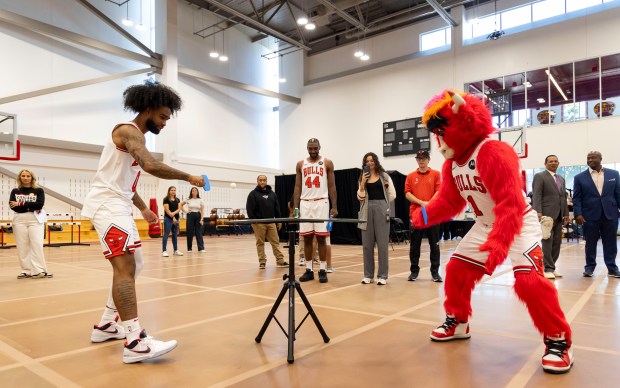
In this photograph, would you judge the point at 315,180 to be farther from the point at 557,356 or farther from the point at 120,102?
the point at 120,102

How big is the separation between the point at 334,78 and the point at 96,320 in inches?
754

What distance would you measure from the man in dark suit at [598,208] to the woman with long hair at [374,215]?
2.92 metres

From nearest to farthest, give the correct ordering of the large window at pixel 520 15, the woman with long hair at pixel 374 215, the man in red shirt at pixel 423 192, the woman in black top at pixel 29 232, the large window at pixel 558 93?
the woman with long hair at pixel 374 215 → the man in red shirt at pixel 423 192 → the woman in black top at pixel 29 232 → the large window at pixel 558 93 → the large window at pixel 520 15

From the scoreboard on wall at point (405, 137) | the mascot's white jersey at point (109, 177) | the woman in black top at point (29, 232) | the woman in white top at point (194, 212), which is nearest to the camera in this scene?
the mascot's white jersey at point (109, 177)

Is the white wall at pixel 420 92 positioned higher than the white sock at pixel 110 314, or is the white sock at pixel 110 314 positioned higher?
the white wall at pixel 420 92

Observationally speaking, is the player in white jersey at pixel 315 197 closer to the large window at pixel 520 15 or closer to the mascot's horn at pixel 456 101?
the mascot's horn at pixel 456 101

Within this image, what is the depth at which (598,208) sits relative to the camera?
18.9 ft

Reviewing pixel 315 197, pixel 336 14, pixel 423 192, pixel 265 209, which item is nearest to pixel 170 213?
pixel 265 209

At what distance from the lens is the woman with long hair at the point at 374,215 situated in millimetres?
5242

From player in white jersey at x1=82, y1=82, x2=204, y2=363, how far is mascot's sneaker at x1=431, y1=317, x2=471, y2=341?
1.80m

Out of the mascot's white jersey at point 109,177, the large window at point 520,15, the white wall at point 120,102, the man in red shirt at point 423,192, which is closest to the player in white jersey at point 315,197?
the man in red shirt at point 423,192

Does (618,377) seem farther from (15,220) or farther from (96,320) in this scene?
(15,220)

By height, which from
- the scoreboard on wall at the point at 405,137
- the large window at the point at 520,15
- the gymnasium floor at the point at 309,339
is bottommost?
the gymnasium floor at the point at 309,339

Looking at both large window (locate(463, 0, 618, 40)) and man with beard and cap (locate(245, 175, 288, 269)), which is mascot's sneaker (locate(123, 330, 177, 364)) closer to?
man with beard and cap (locate(245, 175, 288, 269))
